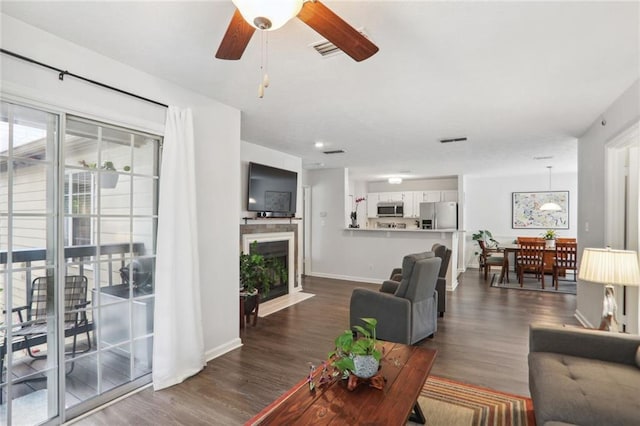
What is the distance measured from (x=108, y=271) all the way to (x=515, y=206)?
29.8 ft

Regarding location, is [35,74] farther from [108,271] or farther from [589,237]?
[589,237]

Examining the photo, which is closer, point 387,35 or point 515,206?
point 387,35

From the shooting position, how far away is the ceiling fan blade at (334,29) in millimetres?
1378

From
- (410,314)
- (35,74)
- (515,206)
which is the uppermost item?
(35,74)

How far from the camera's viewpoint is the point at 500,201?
28.9 ft

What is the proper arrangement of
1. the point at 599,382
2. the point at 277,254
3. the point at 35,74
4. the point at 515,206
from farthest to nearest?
the point at 515,206 < the point at 277,254 < the point at 35,74 < the point at 599,382

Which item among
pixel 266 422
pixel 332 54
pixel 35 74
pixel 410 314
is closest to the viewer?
pixel 266 422

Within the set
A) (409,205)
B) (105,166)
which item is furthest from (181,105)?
(409,205)

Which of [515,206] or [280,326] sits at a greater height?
[515,206]

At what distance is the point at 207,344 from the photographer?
10.2ft

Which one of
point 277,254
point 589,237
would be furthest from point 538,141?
point 277,254

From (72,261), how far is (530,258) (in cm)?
737

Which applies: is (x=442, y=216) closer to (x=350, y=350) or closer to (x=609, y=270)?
(x=609, y=270)

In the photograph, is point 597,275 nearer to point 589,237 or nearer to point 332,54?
point 589,237
